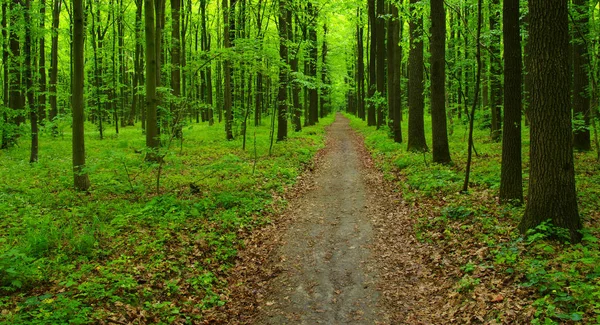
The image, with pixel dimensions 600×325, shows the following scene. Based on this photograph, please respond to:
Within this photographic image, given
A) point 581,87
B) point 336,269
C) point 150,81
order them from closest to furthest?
point 336,269 → point 150,81 → point 581,87

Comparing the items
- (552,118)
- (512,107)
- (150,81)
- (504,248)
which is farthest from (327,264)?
(150,81)

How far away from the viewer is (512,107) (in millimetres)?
7859

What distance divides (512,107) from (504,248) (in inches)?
133

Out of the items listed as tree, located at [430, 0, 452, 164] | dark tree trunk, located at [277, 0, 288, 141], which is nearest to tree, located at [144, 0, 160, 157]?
dark tree trunk, located at [277, 0, 288, 141]

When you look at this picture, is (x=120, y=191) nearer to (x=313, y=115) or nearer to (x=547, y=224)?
(x=547, y=224)

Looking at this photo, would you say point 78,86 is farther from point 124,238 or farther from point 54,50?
point 54,50

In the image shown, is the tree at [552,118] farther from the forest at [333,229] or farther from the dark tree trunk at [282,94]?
the dark tree trunk at [282,94]

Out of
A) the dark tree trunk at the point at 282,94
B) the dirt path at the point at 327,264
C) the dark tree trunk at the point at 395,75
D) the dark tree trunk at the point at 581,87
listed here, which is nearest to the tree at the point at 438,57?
the dirt path at the point at 327,264

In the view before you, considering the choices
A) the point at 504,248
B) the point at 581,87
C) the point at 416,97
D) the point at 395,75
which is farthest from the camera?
the point at 395,75

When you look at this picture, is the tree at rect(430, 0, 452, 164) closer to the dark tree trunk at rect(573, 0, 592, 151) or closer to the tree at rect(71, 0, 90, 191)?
the dark tree trunk at rect(573, 0, 592, 151)

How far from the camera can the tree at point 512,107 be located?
770 cm

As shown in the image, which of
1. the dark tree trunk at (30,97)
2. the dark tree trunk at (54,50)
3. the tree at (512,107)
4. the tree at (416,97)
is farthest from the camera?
the dark tree trunk at (54,50)

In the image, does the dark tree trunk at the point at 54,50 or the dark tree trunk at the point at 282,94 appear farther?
the dark tree trunk at the point at 282,94

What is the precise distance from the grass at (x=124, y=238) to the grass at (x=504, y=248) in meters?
3.84
